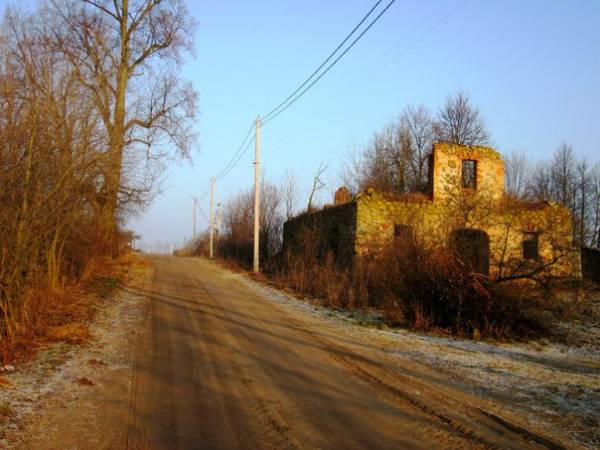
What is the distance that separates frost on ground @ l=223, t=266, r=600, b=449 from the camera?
595 centimetres

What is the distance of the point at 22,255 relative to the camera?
330 inches

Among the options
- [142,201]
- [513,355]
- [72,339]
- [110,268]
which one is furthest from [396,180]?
[72,339]

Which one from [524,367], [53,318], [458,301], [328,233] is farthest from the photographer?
[328,233]

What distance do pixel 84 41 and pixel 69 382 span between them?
2343 centimetres

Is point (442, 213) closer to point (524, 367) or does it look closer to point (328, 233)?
point (328, 233)

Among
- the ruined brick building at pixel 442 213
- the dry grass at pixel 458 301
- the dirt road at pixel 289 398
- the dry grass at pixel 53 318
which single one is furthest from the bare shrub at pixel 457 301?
the dry grass at pixel 53 318

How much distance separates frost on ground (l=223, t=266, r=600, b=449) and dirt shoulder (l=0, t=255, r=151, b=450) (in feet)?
14.3

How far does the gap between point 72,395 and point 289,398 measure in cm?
251

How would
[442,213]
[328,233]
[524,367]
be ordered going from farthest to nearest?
[328,233]
[442,213]
[524,367]

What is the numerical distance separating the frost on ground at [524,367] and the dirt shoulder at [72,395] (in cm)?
437

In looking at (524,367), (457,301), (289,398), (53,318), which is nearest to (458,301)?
(457,301)

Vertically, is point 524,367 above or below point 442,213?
below

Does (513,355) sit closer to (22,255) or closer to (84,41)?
(22,255)

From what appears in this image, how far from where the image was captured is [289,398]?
6.18 meters
